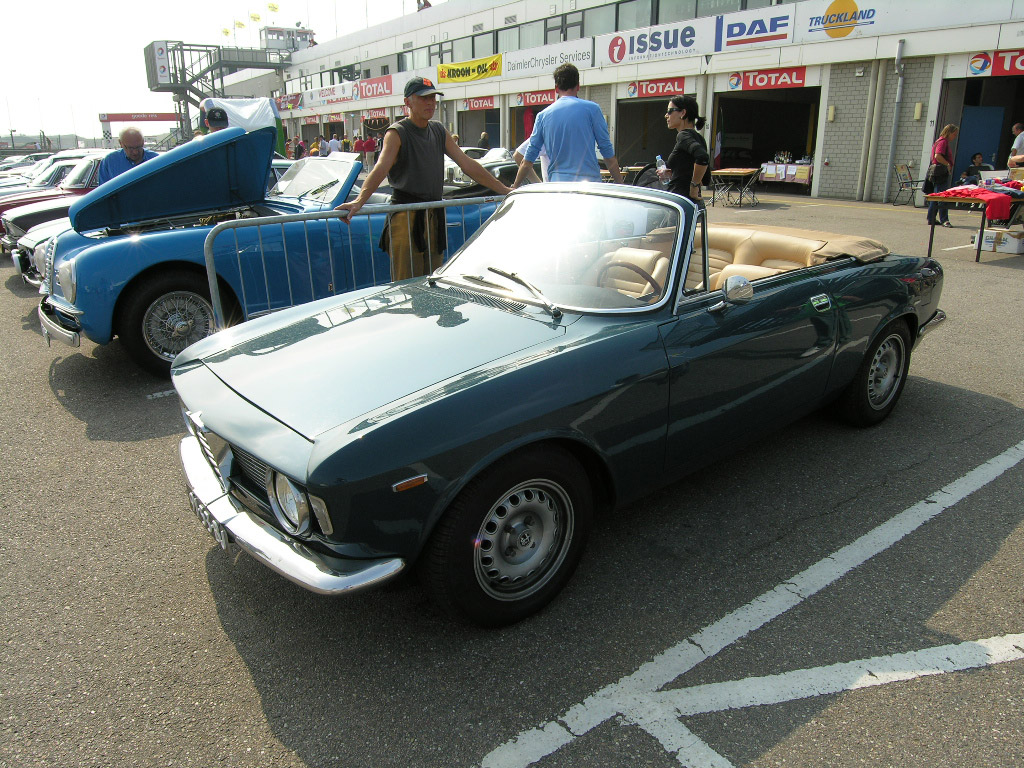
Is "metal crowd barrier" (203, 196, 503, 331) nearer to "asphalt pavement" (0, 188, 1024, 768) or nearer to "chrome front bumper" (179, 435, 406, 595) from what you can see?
"asphalt pavement" (0, 188, 1024, 768)

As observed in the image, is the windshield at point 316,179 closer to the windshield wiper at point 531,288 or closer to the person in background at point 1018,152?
the windshield wiper at point 531,288

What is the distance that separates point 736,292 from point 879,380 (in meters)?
1.79

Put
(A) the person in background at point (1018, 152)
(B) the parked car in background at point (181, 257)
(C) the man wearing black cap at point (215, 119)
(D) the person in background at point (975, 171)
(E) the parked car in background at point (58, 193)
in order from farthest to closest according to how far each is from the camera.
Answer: (D) the person in background at point (975, 171) → (A) the person in background at point (1018, 152) → (E) the parked car in background at point (58, 193) → (C) the man wearing black cap at point (215, 119) → (B) the parked car in background at point (181, 257)

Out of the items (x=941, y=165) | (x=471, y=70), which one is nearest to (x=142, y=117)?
(x=471, y=70)

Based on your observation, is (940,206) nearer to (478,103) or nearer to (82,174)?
(82,174)

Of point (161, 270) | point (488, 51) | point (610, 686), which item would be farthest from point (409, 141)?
point (488, 51)

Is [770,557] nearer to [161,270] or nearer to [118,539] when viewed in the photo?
[118,539]

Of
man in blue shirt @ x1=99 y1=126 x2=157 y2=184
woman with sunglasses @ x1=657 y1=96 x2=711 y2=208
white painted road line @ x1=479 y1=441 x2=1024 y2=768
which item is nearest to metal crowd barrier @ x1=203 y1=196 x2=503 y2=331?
woman with sunglasses @ x1=657 y1=96 x2=711 y2=208

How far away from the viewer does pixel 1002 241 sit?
10016 mm

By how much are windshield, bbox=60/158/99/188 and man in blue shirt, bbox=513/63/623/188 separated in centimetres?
821

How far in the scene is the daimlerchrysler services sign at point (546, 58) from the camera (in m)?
25.8

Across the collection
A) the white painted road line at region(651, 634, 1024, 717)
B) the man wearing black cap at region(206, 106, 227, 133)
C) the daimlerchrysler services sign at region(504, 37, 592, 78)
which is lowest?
the white painted road line at region(651, 634, 1024, 717)

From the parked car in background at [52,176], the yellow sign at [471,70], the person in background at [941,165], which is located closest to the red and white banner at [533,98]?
the yellow sign at [471,70]

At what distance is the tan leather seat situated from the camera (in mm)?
3023
